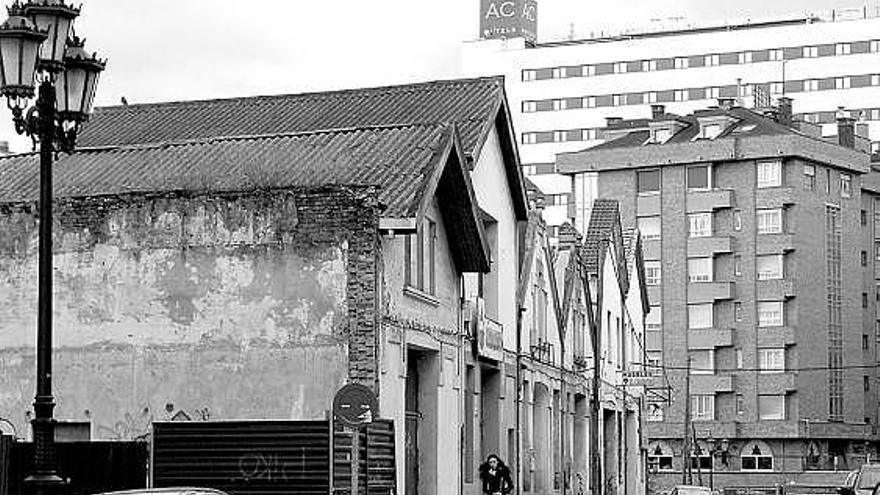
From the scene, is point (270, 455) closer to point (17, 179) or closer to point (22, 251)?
point (22, 251)

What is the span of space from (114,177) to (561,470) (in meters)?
18.4

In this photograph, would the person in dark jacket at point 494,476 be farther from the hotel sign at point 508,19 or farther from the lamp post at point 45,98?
the hotel sign at point 508,19

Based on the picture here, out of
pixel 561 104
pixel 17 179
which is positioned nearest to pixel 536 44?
pixel 561 104

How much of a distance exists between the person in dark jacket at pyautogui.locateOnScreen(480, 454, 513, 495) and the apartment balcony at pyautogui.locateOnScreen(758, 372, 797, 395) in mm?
64090

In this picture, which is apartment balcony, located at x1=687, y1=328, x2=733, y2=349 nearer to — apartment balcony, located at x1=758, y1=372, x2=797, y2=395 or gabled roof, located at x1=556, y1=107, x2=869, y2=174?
apartment balcony, located at x1=758, y1=372, x2=797, y2=395

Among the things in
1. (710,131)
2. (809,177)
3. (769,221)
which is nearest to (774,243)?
(769,221)

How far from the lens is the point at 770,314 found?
98562mm

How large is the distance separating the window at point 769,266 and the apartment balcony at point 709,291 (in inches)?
67.8

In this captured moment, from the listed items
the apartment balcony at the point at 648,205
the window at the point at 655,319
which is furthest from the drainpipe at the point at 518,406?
the window at the point at 655,319

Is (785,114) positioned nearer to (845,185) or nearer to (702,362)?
(845,185)

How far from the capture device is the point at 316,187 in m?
27.3

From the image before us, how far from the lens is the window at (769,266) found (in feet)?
Result: 323

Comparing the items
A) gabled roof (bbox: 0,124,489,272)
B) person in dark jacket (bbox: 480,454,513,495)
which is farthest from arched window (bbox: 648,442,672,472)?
gabled roof (bbox: 0,124,489,272)

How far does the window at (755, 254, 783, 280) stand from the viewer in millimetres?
98312
